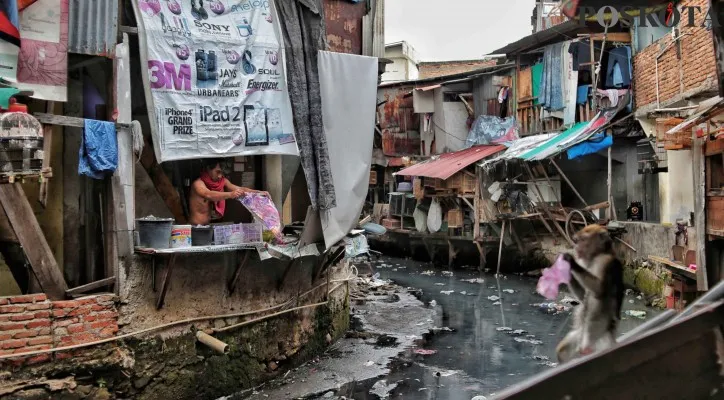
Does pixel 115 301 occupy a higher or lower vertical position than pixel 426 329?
higher

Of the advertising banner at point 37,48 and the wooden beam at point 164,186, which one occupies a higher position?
the advertising banner at point 37,48

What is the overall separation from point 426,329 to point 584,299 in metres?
10.3

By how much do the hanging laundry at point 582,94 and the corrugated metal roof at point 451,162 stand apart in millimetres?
3524

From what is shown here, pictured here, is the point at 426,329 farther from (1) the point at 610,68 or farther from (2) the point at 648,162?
(1) the point at 610,68

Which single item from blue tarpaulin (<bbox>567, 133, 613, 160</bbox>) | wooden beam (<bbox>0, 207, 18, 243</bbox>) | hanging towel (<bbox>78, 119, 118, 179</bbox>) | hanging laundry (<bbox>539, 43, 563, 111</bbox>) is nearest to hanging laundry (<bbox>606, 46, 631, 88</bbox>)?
blue tarpaulin (<bbox>567, 133, 613, 160</bbox>)

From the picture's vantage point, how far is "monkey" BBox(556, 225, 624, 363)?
3188mm

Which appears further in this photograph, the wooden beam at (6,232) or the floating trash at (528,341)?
the floating trash at (528,341)

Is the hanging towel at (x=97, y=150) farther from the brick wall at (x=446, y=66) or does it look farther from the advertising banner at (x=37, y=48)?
the brick wall at (x=446, y=66)

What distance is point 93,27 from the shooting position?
23.2ft

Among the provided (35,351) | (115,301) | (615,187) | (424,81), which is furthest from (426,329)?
(424,81)

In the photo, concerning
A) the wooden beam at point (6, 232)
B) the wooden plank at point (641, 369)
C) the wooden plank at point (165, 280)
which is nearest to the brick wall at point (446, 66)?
the wooden plank at point (165, 280)

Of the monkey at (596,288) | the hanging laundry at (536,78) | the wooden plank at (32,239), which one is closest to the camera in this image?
the monkey at (596,288)

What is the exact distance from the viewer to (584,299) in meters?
3.29

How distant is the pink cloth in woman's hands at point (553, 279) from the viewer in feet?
9.12
